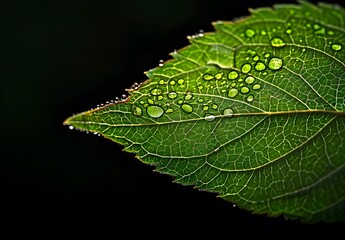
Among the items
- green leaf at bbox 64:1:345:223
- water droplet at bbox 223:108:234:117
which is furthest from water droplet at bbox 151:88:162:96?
water droplet at bbox 223:108:234:117

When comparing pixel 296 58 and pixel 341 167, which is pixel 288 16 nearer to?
pixel 296 58

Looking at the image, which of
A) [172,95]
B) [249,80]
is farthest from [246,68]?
[172,95]

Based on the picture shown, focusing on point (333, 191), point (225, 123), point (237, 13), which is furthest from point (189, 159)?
point (237, 13)

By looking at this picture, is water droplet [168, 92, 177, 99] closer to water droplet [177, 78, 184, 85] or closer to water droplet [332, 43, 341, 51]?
A: water droplet [177, 78, 184, 85]

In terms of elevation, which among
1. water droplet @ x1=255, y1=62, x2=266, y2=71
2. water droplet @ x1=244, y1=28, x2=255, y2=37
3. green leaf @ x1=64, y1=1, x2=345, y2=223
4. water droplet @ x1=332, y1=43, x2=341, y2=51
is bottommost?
green leaf @ x1=64, y1=1, x2=345, y2=223

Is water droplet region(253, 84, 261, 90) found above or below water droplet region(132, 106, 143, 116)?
above

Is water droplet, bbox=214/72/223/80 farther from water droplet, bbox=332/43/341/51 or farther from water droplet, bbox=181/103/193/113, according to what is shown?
water droplet, bbox=332/43/341/51
